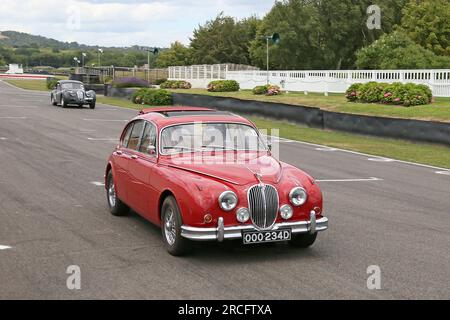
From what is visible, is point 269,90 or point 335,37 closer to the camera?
point 269,90

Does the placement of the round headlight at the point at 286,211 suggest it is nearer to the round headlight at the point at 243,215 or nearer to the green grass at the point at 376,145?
the round headlight at the point at 243,215

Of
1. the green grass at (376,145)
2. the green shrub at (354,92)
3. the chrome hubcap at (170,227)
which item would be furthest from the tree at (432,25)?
the chrome hubcap at (170,227)

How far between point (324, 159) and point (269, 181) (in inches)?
400

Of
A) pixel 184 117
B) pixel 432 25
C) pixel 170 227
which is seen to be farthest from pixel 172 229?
pixel 432 25

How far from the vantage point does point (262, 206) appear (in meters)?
6.72

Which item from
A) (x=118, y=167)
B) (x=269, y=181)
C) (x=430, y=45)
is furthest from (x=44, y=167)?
(x=430, y=45)

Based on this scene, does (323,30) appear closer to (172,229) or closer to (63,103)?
(63,103)

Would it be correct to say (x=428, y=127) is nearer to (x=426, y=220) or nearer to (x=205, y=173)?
(x=426, y=220)

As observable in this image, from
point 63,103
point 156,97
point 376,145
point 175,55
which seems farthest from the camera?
point 175,55

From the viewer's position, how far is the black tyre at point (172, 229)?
268 inches

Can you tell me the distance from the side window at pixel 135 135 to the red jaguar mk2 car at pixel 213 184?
0.07ft

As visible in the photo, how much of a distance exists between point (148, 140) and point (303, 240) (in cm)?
256

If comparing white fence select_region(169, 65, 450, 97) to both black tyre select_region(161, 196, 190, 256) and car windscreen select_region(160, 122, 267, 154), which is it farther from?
black tyre select_region(161, 196, 190, 256)

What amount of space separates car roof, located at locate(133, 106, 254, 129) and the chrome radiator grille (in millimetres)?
1765
